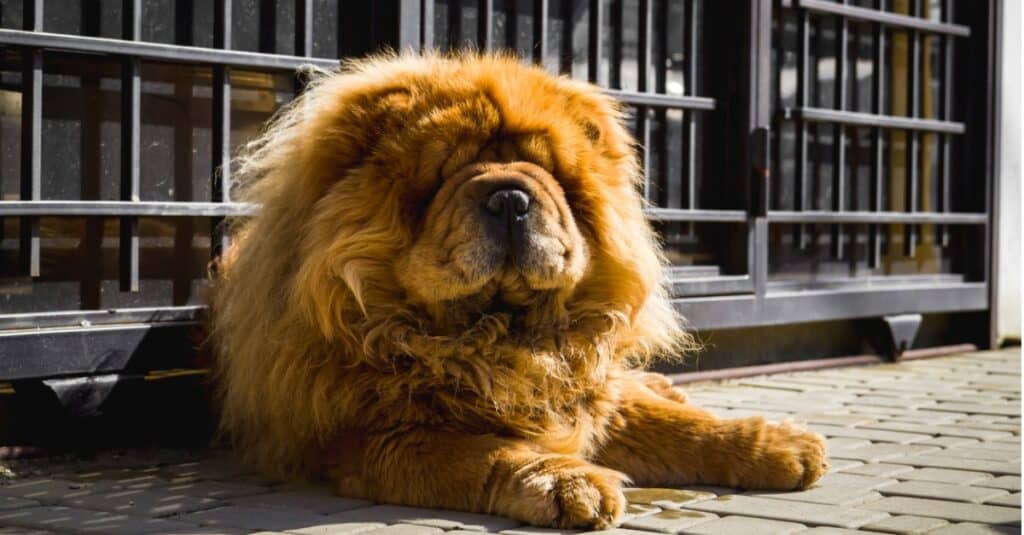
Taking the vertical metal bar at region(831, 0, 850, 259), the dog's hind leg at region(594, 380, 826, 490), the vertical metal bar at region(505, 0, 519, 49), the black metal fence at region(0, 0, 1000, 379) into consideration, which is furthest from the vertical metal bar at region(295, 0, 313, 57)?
the vertical metal bar at region(831, 0, 850, 259)

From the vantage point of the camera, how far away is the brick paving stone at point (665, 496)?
10.0 feet

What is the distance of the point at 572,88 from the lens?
11.2 feet

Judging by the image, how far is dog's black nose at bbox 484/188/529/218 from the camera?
9.81 feet

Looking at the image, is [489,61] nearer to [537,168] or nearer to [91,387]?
[537,168]

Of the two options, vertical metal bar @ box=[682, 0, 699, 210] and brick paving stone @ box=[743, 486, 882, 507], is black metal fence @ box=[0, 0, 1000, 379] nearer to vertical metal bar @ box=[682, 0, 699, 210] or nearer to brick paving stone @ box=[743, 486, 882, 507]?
vertical metal bar @ box=[682, 0, 699, 210]

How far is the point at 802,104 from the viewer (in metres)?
5.83

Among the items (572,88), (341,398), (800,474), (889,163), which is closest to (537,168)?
(572,88)

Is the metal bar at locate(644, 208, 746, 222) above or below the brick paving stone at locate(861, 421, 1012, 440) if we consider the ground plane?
above

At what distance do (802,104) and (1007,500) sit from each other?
3.01 m

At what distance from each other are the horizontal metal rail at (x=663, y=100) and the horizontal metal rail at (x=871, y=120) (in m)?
0.47

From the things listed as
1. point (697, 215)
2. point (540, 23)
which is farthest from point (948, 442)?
point (540, 23)

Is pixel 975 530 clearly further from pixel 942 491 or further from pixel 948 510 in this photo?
pixel 942 491

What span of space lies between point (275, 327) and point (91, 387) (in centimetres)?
76

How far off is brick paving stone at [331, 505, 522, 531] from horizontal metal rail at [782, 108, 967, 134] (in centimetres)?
337
